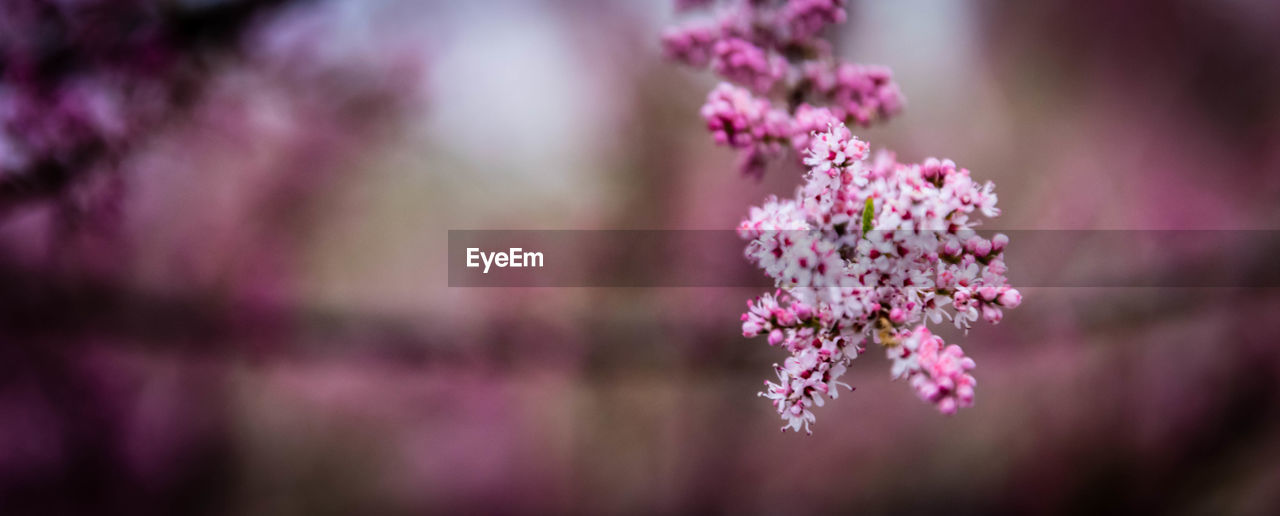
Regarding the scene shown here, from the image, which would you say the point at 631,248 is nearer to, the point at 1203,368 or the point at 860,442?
the point at 860,442

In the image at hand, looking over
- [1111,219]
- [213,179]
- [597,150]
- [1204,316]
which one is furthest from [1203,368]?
[213,179]

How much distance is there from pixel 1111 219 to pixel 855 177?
1.59 m

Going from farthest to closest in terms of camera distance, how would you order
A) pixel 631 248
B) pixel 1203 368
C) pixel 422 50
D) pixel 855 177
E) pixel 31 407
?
pixel 631 248 → pixel 1203 368 → pixel 422 50 → pixel 31 407 → pixel 855 177

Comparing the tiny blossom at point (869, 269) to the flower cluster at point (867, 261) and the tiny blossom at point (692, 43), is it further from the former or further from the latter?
the tiny blossom at point (692, 43)

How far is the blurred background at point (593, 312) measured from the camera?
1492mm

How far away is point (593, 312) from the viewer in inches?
68.4

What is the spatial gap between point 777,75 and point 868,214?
0.21 meters

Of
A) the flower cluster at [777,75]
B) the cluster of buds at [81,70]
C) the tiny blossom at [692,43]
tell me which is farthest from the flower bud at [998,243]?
the cluster of buds at [81,70]

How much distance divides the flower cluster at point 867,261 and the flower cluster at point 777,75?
0.33 ft

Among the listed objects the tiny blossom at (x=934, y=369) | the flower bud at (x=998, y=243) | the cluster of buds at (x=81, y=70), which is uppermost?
the cluster of buds at (x=81, y=70)

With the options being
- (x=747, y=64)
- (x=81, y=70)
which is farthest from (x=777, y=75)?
(x=81, y=70)

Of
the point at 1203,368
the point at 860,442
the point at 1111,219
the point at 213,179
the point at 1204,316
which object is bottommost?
the point at 860,442

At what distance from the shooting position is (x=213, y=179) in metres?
1.52

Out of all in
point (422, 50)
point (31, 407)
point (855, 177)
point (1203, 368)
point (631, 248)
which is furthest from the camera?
point (631, 248)
